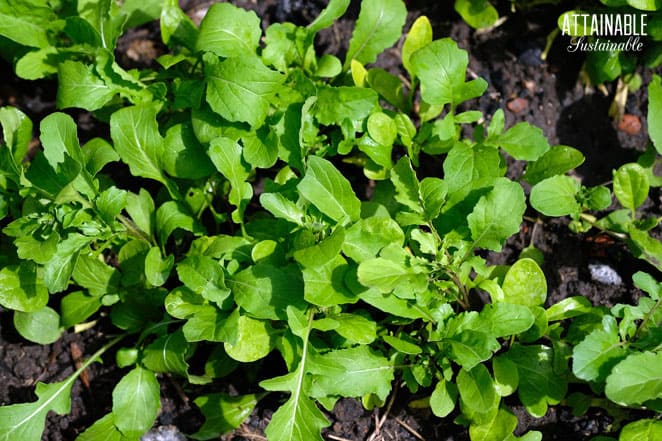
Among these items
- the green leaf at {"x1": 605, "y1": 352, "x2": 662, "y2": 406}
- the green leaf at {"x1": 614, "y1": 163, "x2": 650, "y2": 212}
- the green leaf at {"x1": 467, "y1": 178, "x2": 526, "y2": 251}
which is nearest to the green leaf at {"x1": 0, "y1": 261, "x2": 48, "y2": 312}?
the green leaf at {"x1": 467, "y1": 178, "x2": 526, "y2": 251}

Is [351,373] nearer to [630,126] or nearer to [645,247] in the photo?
[645,247]

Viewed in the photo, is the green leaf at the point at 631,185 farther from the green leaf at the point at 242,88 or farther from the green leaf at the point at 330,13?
the green leaf at the point at 242,88

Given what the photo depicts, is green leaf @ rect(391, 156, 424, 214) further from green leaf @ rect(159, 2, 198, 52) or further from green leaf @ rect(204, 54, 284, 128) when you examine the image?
green leaf @ rect(159, 2, 198, 52)

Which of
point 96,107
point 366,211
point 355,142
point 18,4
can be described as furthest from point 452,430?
point 18,4

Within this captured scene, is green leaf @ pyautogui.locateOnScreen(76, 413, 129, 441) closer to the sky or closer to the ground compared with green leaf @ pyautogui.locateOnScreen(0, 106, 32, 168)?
closer to the ground

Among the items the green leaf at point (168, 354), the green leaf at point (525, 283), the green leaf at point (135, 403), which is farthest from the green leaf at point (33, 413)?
the green leaf at point (525, 283)

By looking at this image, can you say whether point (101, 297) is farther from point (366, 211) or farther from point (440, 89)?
point (440, 89)

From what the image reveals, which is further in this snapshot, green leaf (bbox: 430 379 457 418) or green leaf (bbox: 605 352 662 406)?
green leaf (bbox: 430 379 457 418)
